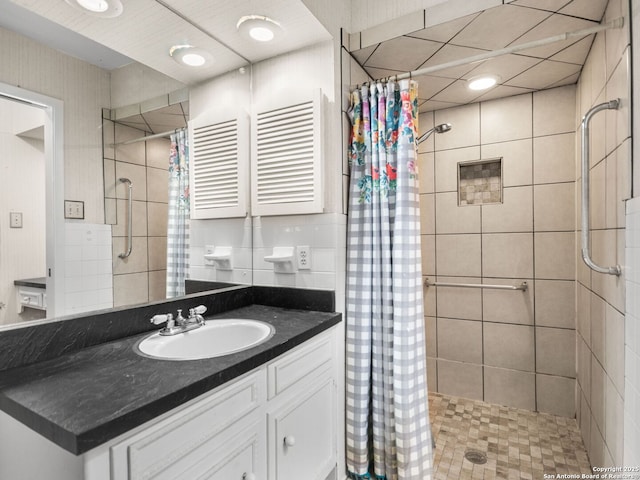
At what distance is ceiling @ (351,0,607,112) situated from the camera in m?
1.46

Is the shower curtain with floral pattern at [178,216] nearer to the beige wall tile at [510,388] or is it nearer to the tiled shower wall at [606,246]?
→ the tiled shower wall at [606,246]

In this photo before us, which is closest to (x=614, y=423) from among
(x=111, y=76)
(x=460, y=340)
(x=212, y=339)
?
(x=460, y=340)

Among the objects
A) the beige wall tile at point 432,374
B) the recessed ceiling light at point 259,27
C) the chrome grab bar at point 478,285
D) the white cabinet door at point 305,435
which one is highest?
the recessed ceiling light at point 259,27

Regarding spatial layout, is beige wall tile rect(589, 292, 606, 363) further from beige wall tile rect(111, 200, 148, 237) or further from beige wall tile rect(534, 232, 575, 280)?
beige wall tile rect(111, 200, 148, 237)

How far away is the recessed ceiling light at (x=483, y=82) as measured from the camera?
199 cm

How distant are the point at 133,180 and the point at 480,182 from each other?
2.21 meters

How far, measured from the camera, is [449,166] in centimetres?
249

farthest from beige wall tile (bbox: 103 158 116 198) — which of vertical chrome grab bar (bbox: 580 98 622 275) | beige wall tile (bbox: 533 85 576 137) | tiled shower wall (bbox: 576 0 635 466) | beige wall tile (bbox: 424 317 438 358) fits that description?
beige wall tile (bbox: 533 85 576 137)

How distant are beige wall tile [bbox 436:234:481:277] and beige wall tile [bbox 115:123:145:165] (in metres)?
2.04

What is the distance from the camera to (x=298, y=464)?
1.33 metres

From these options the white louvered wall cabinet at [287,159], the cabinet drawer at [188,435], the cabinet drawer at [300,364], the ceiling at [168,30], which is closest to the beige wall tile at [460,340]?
the cabinet drawer at [300,364]

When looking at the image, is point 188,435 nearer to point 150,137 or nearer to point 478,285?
point 150,137

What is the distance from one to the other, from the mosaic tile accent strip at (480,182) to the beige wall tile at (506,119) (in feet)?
0.57

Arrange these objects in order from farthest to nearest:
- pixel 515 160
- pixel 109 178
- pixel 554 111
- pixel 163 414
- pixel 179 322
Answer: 1. pixel 515 160
2. pixel 554 111
3. pixel 179 322
4. pixel 109 178
5. pixel 163 414
